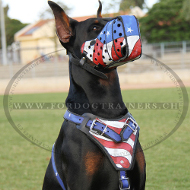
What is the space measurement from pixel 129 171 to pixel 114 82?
56 cm

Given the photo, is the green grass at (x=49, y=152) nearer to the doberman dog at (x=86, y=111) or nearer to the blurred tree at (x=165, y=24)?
the doberman dog at (x=86, y=111)

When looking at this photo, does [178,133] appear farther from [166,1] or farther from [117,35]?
[166,1]

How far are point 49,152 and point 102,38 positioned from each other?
3.61m

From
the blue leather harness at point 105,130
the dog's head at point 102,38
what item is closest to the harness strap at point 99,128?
the blue leather harness at point 105,130

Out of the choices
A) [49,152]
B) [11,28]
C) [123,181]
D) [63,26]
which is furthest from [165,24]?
[123,181]

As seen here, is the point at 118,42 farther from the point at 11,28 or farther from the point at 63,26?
the point at 11,28

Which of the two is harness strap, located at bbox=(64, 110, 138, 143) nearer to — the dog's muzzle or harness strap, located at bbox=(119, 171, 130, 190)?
harness strap, located at bbox=(119, 171, 130, 190)

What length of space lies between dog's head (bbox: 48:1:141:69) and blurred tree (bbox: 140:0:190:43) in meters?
30.9

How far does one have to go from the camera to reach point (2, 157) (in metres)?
4.88

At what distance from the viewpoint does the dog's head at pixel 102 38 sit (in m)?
1.74

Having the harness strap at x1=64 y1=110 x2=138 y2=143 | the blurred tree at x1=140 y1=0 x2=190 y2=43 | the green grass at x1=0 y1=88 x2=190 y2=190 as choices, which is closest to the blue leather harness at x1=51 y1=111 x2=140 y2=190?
the harness strap at x1=64 y1=110 x2=138 y2=143

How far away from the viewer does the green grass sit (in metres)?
3.72

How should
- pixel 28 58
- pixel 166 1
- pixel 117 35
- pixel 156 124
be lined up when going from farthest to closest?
pixel 166 1 < pixel 28 58 < pixel 156 124 < pixel 117 35

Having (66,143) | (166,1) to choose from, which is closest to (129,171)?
(66,143)
